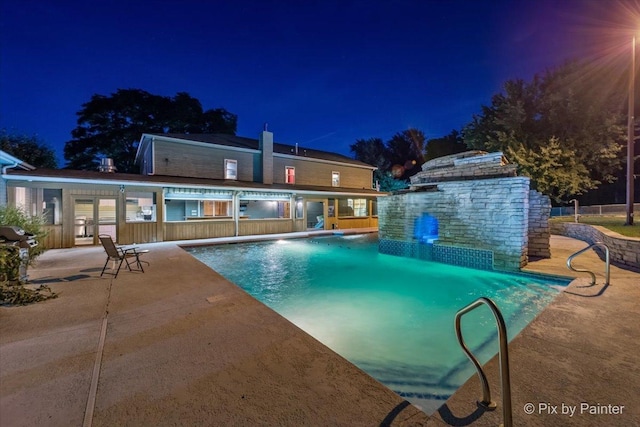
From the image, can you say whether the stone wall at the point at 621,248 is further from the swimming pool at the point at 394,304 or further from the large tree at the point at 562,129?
the large tree at the point at 562,129

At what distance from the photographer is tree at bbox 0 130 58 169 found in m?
22.1

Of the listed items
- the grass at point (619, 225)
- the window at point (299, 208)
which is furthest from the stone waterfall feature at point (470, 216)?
the window at point (299, 208)

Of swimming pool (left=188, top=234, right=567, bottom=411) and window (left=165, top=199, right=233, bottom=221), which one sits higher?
window (left=165, top=199, right=233, bottom=221)

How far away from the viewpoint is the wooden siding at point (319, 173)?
64.2ft

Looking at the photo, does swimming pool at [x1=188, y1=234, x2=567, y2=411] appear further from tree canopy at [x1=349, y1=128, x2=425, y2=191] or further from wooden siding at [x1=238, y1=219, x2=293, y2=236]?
tree canopy at [x1=349, y1=128, x2=425, y2=191]

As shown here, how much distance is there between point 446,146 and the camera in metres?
34.3

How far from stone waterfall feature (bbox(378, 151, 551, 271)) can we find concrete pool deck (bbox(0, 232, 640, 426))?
3.52 meters

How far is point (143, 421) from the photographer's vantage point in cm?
197

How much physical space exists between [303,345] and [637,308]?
16.3 feet

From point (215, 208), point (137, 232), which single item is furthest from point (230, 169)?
point (137, 232)

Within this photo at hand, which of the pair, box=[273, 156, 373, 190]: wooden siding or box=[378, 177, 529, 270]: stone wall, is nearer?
box=[378, 177, 529, 270]: stone wall

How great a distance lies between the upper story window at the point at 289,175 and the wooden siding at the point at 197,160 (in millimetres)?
2372

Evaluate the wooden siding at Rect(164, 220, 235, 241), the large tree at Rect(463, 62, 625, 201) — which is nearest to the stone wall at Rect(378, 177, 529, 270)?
the wooden siding at Rect(164, 220, 235, 241)

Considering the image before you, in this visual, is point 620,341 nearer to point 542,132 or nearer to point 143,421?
point 143,421
